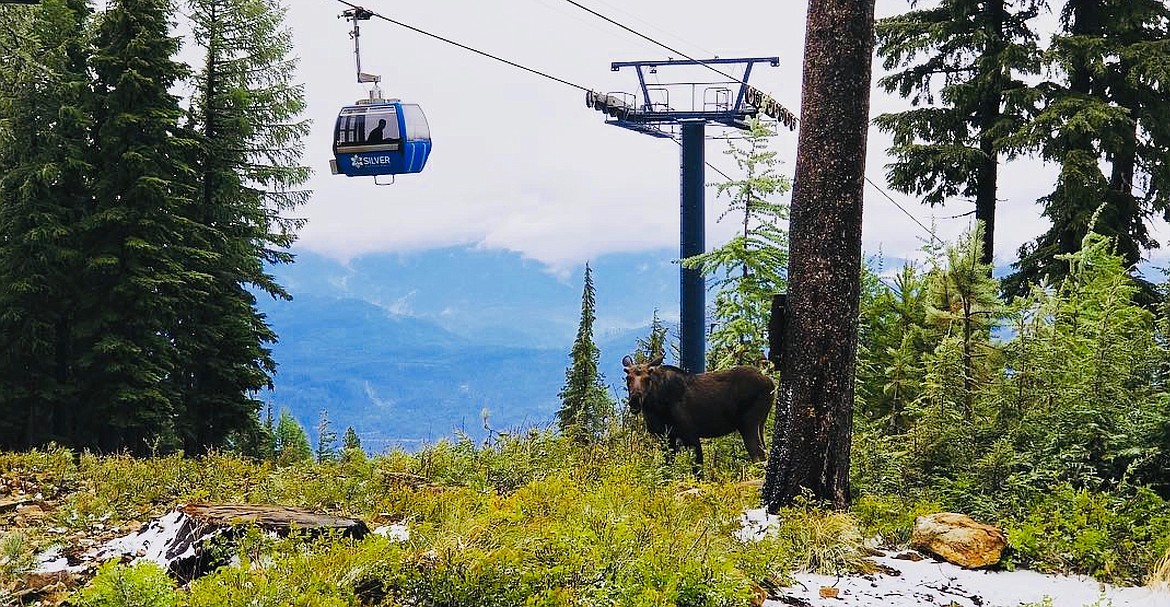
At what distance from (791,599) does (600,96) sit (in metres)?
31.6

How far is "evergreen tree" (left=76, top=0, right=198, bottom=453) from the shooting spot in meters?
26.8

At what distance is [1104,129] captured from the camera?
19.9 meters

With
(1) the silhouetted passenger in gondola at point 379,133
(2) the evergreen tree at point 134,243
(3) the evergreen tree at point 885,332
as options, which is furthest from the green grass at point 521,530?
(2) the evergreen tree at point 134,243

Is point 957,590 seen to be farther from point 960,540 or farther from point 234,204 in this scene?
point 234,204

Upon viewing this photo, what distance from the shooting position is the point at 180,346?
29062mm

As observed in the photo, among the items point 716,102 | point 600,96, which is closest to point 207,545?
point 600,96

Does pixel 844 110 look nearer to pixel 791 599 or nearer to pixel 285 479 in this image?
pixel 791 599

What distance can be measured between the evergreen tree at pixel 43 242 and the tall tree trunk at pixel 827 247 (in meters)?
23.9

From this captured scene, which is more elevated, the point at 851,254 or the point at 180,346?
the point at 851,254

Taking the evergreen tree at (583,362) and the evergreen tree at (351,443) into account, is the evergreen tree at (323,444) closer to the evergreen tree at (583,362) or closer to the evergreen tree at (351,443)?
the evergreen tree at (351,443)

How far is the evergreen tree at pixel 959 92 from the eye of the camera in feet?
70.1

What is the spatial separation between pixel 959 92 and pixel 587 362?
1879 centimetres

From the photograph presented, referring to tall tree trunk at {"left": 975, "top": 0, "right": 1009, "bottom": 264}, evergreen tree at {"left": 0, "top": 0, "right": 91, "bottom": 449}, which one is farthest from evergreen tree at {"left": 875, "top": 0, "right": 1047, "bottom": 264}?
evergreen tree at {"left": 0, "top": 0, "right": 91, "bottom": 449}

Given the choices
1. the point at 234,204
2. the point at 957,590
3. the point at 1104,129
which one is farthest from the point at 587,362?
the point at 957,590
